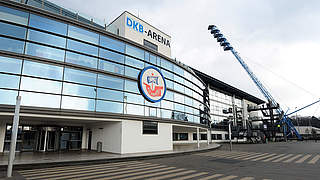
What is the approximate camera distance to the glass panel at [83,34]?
15.9m

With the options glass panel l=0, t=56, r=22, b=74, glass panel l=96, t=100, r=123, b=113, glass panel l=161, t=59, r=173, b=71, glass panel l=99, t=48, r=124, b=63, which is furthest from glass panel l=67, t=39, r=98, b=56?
glass panel l=161, t=59, r=173, b=71

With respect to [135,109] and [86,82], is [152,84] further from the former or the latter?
[86,82]

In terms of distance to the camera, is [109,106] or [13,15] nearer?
[13,15]

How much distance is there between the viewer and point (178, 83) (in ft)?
81.9

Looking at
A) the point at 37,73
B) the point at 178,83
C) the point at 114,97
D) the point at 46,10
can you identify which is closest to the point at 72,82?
the point at 37,73

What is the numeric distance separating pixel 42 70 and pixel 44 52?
1.39 m

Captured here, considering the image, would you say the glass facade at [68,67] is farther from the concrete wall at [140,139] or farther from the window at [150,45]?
the window at [150,45]

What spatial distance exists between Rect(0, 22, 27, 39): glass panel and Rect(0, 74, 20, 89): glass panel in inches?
116

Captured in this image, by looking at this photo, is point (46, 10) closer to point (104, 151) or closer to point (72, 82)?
point (72, 82)

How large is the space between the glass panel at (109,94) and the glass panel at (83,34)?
4.45 metres

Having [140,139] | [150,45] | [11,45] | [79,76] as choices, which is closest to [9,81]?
[11,45]

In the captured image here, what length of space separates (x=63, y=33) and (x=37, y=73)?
12.6ft

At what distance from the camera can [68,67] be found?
15.2 meters

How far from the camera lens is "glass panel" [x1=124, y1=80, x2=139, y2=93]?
18500mm
